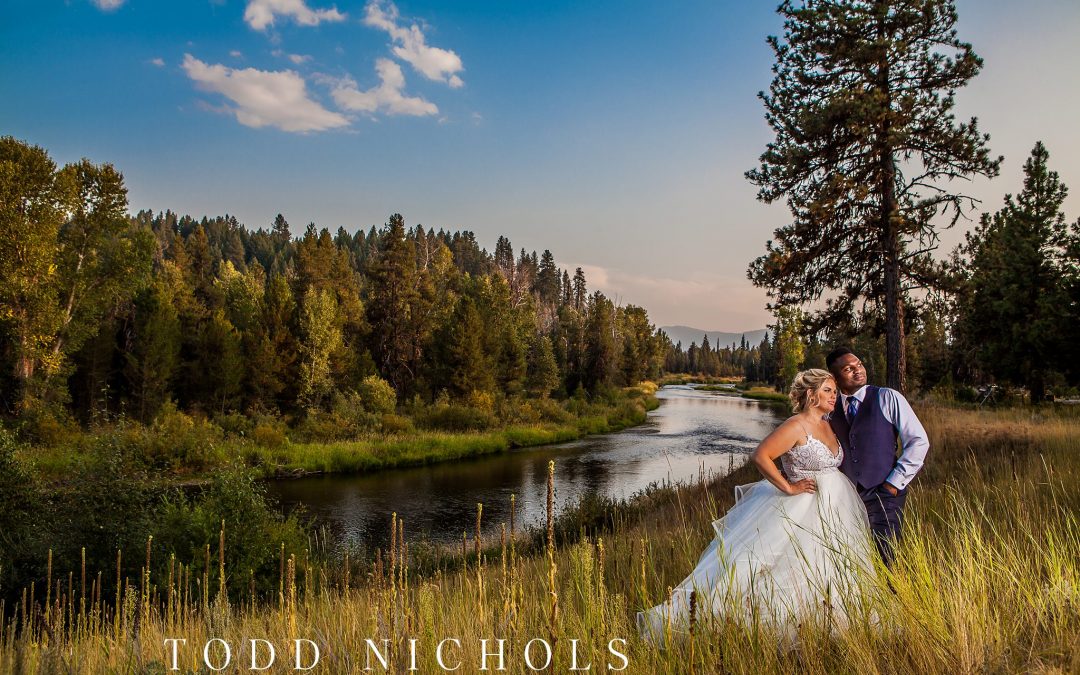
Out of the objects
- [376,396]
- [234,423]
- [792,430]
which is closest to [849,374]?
[792,430]

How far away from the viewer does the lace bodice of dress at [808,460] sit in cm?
375

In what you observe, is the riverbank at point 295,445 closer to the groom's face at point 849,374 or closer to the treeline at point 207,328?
the treeline at point 207,328

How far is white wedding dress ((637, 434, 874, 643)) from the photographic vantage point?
9.47 feet

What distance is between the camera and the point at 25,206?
2336 cm

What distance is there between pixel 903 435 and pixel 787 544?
123 centimetres

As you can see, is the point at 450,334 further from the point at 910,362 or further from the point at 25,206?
the point at 910,362

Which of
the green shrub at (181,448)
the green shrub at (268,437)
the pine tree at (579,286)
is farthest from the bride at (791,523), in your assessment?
the pine tree at (579,286)

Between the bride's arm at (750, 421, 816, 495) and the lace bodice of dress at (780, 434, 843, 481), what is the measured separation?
51mm

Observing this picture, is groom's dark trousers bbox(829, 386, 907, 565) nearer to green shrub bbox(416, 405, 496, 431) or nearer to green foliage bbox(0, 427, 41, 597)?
green foliage bbox(0, 427, 41, 597)

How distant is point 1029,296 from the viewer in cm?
2569

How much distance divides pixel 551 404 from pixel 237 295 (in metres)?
24.7

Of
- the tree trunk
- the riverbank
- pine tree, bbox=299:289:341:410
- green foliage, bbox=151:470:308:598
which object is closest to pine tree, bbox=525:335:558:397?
the riverbank

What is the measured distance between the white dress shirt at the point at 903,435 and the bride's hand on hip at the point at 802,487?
56 centimetres

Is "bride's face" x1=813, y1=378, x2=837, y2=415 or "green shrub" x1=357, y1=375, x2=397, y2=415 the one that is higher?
"bride's face" x1=813, y1=378, x2=837, y2=415
